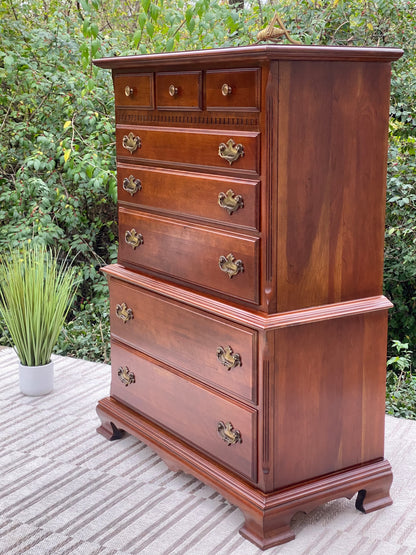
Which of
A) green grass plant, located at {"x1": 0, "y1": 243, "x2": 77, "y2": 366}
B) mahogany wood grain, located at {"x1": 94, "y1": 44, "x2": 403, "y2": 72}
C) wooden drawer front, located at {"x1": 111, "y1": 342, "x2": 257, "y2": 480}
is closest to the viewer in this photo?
mahogany wood grain, located at {"x1": 94, "y1": 44, "x2": 403, "y2": 72}

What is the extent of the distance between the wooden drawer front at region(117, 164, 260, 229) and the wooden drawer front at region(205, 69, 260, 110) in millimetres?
231

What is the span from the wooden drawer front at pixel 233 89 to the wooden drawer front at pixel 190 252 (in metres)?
0.41

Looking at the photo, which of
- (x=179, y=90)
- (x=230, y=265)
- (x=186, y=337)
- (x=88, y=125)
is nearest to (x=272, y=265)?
(x=230, y=265)

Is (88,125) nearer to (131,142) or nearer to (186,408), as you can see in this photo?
(131,142)

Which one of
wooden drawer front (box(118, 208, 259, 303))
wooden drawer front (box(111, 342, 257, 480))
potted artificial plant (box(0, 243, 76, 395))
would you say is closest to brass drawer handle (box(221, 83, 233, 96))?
wooden drawer front (box(118, 208, 259, 303))

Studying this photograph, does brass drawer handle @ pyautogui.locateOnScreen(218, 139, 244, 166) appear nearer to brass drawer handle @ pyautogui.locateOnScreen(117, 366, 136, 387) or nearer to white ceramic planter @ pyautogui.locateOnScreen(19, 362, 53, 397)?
brass drawer handle @ pyautogui.locateOnScreen(117, 366, 136, 387)

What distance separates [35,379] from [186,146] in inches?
65.7

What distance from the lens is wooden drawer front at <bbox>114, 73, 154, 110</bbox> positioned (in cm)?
271

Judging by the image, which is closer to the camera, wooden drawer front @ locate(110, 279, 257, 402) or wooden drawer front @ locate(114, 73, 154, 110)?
wooden drawer front @ locate(110, 279, 257, 402)

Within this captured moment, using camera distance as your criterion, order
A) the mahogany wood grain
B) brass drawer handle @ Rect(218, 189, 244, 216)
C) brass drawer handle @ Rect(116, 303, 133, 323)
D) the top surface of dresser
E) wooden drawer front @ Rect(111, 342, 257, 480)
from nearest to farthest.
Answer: the mahogany wood grain, the top surface of dresser, brass drawer handle @ Rect(218, 189, 244, 216), wooden drawer front @ Rect(111, 342, 257, 480), brass drawer handle @ Rect(116, 303, 133, 323)

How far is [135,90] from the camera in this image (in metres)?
2.80

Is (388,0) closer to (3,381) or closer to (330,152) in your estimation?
(330,152)

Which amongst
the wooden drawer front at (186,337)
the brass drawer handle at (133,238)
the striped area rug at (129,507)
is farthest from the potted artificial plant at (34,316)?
the brass drawer handle at (133,238)

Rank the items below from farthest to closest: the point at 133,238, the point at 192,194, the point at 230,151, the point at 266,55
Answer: the point at 133,238, the point at 192,194, the point at 230,151, the point at 266,55
